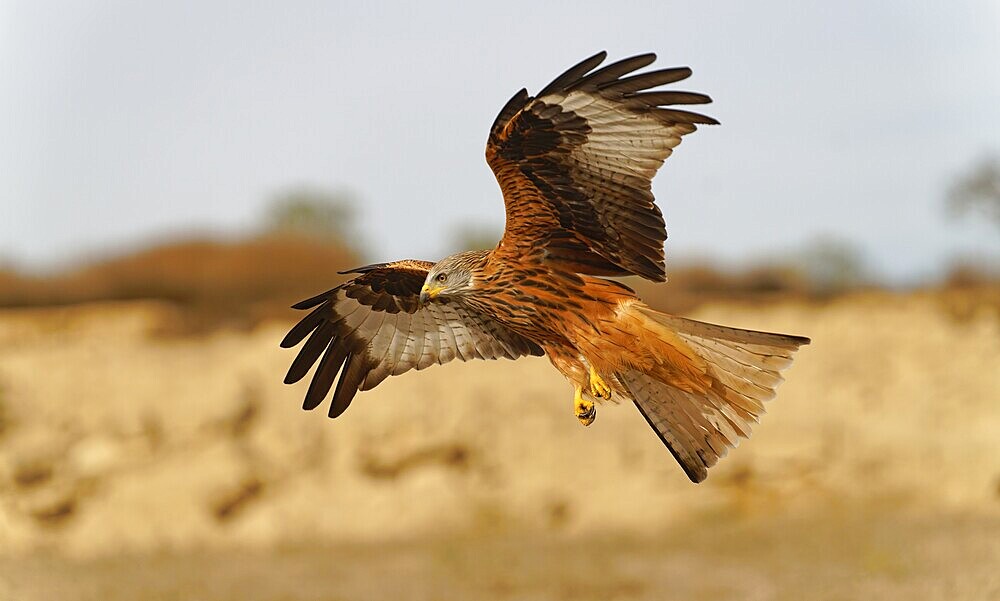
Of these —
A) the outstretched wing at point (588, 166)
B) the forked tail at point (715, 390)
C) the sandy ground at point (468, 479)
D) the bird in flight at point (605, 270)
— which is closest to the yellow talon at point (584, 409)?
the bird in flight at point (605, 270)

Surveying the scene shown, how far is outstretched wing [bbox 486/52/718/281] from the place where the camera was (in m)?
3.53

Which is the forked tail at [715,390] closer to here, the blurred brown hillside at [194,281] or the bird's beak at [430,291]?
the bird's beak at [430,291]

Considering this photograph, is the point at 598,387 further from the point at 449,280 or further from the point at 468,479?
the point at 468,479

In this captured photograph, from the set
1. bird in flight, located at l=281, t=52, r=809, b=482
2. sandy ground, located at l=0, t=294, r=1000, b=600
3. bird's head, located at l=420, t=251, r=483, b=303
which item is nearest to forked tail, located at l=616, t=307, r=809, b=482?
bird in flight, located at l=281, t=52, r=809, b=482

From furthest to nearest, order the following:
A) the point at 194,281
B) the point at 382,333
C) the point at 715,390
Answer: the point at 194,281, the point at 382,333, the point at 715,390

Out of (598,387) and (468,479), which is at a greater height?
(598,387)

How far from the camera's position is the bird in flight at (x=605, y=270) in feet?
11.7

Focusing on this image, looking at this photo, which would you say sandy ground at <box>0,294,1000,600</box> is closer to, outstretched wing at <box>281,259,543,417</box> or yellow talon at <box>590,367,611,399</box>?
outstretched wing at <box>281,259,543,417</box>

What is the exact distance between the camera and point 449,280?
150 inches

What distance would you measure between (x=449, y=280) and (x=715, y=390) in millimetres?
967

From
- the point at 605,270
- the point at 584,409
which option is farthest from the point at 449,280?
the point at 584,409

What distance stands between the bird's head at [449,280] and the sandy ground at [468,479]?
27.2 feet

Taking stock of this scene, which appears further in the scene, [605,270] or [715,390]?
[605,270]

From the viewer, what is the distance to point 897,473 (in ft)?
41.4
